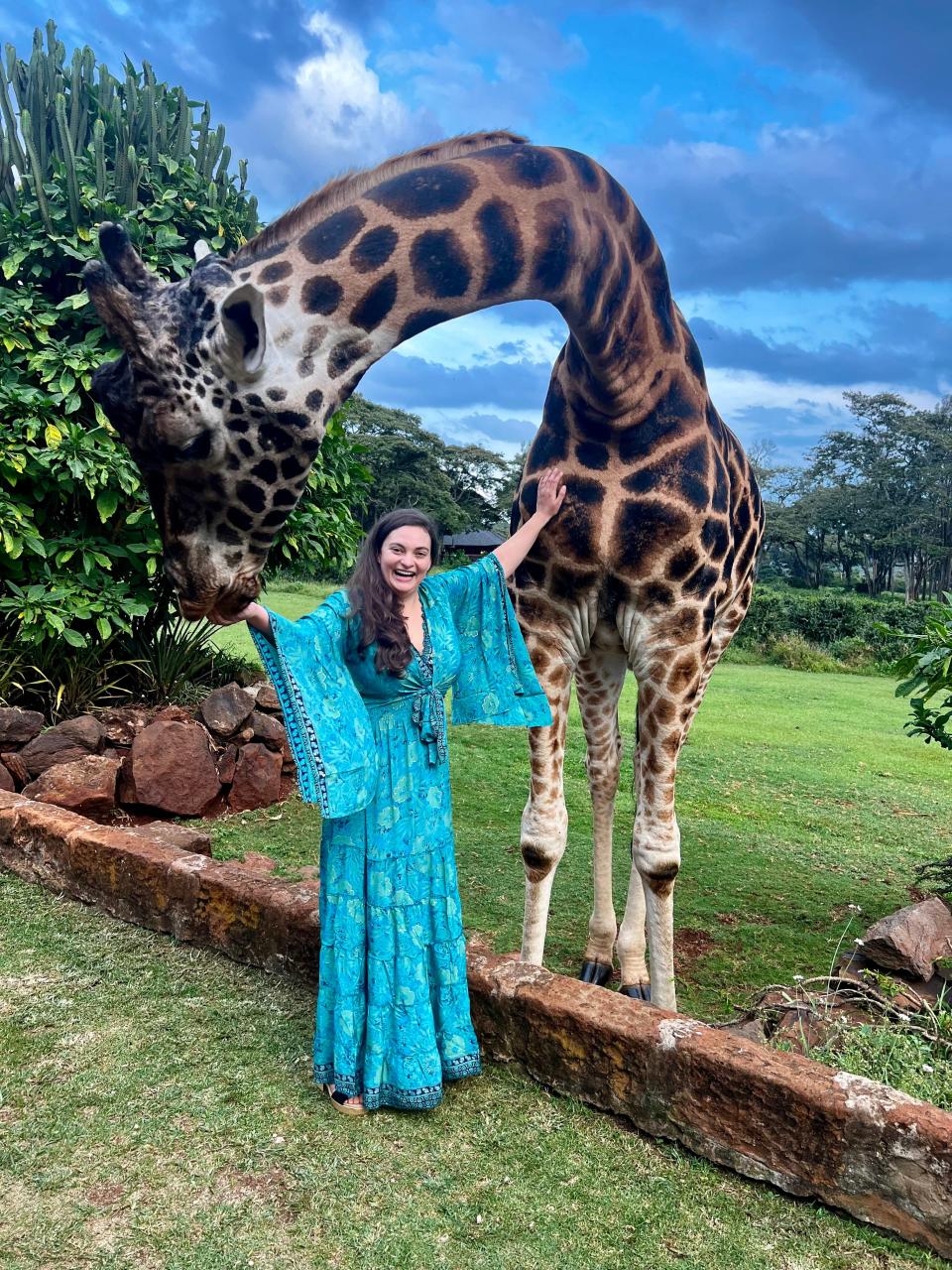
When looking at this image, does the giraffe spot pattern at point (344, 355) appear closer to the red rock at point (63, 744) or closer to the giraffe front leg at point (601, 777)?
the giraffe front leg at point (601, 777)

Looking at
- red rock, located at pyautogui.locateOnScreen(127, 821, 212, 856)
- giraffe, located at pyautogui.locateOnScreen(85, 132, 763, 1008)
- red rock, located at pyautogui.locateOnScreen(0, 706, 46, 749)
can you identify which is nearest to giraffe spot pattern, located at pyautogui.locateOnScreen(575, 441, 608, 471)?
giraffe, located at pyautogui.locateOnScreen(85, 132, 763, 1008)

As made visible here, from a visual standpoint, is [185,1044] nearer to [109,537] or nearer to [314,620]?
[314,620]

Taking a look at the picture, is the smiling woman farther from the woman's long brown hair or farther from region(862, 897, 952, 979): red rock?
region(862, 897, 952, 979): red rock

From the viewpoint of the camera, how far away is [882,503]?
36.4 metres

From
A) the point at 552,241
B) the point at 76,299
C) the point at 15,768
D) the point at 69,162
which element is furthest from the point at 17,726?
the point at 552,241

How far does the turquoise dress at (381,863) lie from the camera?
2.43m

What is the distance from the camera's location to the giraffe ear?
78.4 inches

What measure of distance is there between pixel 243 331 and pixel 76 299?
371 centimetres

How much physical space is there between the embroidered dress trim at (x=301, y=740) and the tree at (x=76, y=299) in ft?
10.3

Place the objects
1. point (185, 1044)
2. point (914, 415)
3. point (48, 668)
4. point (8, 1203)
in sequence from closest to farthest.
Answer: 1. point (8, 1203)
2. point (185, 1044)
3. point (48, 668)
4. point (914, 415)

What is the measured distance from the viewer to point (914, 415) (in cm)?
3519

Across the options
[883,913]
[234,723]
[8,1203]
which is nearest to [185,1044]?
[8,1203]

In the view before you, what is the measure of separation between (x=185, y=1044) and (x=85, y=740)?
9.42 ft

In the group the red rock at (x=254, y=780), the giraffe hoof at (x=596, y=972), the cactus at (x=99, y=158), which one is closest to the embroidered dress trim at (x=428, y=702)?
the giraffe hoof at (x=596, y=972)
